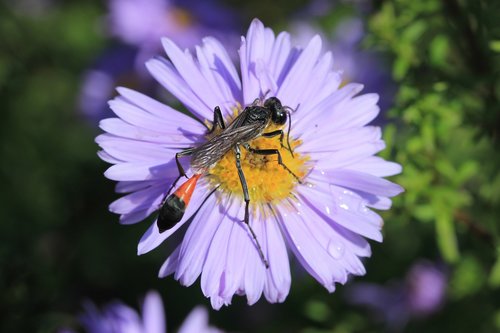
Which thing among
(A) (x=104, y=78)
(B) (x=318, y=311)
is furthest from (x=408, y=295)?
(A) (x=104, y=78)

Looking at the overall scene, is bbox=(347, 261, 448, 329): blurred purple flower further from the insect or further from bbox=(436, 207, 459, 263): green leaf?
the insect

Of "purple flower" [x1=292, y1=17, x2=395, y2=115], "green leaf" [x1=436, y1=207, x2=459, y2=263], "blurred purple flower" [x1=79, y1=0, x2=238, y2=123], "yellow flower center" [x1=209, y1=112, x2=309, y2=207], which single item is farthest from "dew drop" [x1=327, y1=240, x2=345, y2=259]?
"blurred purple flower" [x1=79, y1=0, x2=238, y2=123]

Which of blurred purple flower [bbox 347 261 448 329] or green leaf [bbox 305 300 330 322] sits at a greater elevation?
green leaf [bbox 305 300 330 322]

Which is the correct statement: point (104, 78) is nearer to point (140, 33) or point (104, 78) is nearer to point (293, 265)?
point (140, 33)

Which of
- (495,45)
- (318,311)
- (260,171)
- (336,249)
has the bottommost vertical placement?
(318,311)

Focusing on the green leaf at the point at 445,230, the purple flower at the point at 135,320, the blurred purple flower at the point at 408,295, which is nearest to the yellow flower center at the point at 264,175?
the green leaf at the point at 445,230

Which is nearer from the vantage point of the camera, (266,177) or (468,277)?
(266,177)
